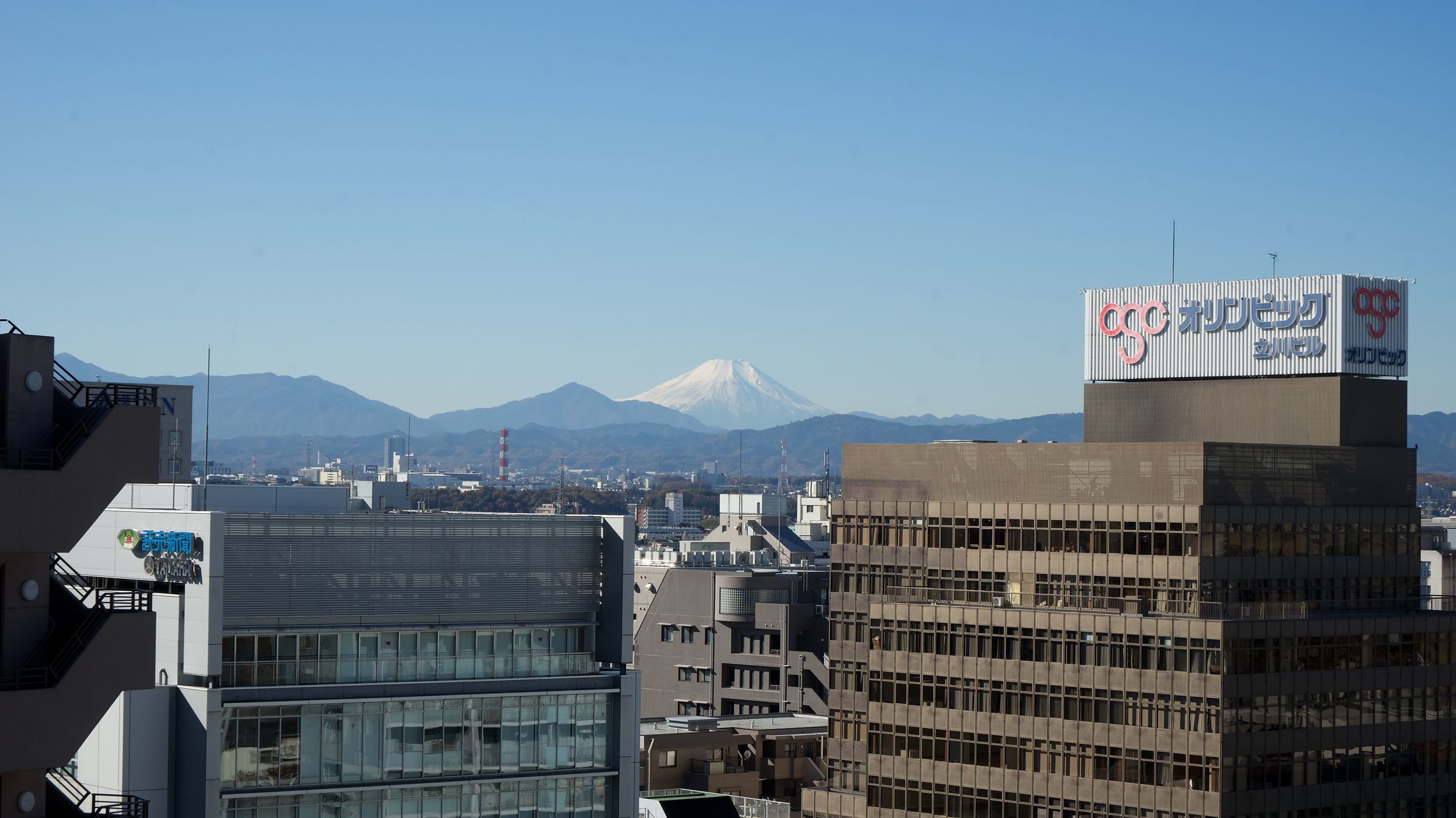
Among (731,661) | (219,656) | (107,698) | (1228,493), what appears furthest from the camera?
(731,661)

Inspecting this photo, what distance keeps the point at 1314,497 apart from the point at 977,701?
23946 mm

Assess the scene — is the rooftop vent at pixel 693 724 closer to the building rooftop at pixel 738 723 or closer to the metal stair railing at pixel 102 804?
the building rooftop at pixel 738 723

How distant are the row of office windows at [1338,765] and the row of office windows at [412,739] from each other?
44688mm

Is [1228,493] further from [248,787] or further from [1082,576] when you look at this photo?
[248,787]

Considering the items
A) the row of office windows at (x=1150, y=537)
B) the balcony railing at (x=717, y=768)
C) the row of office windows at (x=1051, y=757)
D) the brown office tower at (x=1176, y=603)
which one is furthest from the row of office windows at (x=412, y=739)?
the balcony railing at (x=717, y=768)

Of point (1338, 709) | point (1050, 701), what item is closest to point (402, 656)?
point (1050, 701)

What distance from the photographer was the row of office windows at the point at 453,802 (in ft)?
214

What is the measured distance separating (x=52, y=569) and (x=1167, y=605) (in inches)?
2928

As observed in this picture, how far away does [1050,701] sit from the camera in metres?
106

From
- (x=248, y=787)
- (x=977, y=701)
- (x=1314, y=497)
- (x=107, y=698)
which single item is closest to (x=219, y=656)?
(x=248, y=787)

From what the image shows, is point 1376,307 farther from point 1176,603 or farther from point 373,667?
point 373,667

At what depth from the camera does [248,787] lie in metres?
64.7

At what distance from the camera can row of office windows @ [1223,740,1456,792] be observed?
331 feet

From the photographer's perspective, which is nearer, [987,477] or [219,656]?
[219,656]
